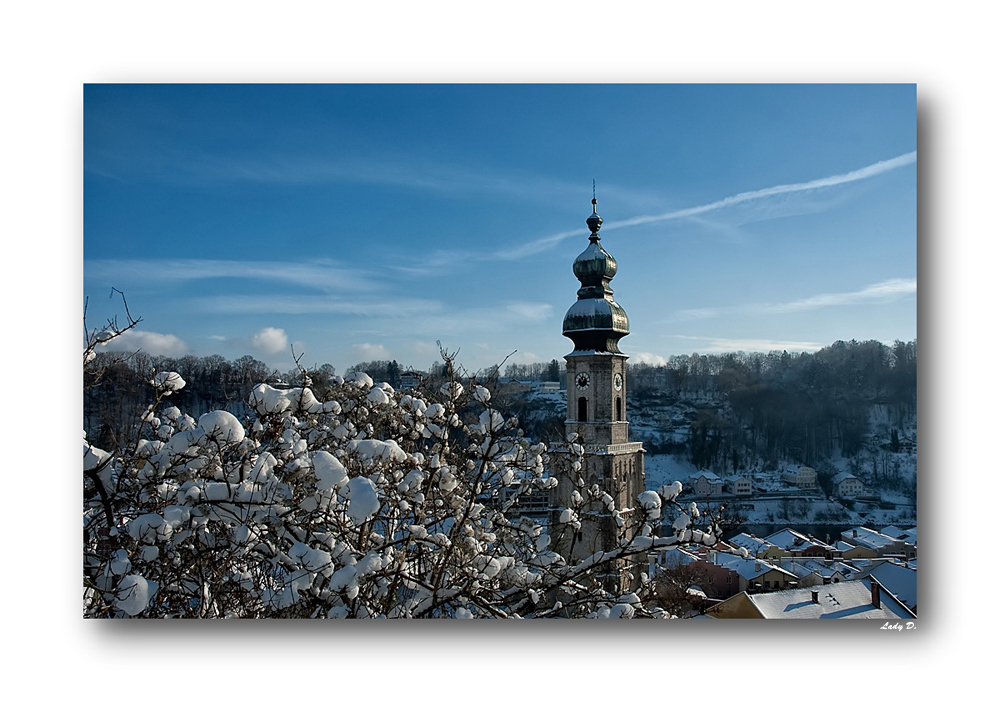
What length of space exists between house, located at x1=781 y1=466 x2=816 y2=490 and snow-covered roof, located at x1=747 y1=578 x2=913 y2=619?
51 cm

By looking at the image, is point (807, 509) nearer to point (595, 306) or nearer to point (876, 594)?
point (876, 594)

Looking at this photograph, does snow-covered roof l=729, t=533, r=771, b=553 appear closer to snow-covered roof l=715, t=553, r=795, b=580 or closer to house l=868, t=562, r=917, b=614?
snow-covered roof l=715, t=553, r=795, b=580

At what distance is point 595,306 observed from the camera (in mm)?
4516

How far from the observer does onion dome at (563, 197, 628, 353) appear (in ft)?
12.9

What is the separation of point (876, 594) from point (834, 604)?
7.8 inches

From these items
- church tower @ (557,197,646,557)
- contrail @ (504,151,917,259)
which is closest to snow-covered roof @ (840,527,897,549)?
church tower @ (557,197,646,557)

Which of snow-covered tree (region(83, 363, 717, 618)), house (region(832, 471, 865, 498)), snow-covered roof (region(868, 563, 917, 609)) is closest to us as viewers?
snow-covered tree (region(83, 363, 717, 618))

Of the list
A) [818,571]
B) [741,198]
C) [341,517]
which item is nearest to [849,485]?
[818,571]

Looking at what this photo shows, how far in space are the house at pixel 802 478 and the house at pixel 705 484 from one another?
349mm

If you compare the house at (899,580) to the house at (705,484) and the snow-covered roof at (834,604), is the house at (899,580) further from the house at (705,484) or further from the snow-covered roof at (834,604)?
the house at (705,484)
